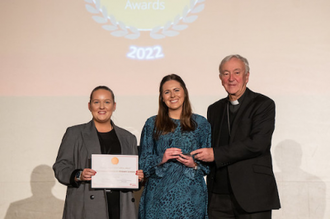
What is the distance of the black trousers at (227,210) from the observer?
2.61 m

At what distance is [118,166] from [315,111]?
2.68 metres

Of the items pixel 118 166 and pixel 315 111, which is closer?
pixel 118 166

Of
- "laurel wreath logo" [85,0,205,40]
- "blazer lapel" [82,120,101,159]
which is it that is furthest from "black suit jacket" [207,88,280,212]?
"laurel wreath logo" [85,0,205,40]

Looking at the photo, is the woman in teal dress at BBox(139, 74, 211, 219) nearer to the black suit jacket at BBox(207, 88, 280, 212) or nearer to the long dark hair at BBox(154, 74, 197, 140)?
the long dark hair at BBox(154, 74, 197, 140)

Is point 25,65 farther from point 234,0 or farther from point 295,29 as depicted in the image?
point 295,29

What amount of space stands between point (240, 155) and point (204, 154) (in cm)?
27

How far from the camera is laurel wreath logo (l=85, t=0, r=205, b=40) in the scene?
4.33 meters

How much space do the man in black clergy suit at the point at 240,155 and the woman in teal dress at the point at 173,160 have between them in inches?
4.7

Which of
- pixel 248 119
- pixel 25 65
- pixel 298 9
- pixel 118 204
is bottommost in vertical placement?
pixel 118 204

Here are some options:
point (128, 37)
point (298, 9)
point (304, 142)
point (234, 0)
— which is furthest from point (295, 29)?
point (128, 37)

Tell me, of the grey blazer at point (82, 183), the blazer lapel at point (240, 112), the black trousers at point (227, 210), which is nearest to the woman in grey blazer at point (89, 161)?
the grey blazer at point (82, 183)

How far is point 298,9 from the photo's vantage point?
14.2 feet

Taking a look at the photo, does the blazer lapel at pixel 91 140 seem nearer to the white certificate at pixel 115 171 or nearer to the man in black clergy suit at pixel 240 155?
the white certificate at pixel 115 171

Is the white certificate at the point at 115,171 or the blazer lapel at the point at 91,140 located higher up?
the blazer lapel at the point at 91,140
